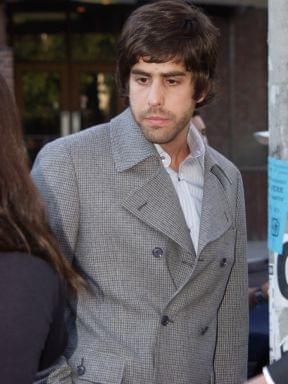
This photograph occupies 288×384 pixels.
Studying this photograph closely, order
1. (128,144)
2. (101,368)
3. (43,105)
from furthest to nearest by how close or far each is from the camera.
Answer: (43,105)
(128,144)
(101,368)

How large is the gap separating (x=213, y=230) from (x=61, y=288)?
949 mm

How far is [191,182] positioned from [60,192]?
546mm

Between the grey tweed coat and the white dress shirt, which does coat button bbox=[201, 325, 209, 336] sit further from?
the white dress shirt

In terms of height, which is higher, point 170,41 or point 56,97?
point 170,41

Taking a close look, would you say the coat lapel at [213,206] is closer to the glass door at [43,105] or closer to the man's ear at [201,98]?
the man's ear at [201,98]

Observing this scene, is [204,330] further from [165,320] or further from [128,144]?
[128,144]

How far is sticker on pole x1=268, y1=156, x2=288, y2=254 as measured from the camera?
2475mm

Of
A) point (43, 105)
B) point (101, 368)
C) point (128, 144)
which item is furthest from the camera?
point (43, 105)

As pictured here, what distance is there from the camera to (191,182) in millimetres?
2729

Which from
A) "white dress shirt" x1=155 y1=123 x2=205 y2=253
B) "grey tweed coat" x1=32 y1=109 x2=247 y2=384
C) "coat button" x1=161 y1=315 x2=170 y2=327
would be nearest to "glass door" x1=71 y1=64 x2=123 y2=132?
"white dress shirt" x1=155 y1=123 x2=205 y2=253

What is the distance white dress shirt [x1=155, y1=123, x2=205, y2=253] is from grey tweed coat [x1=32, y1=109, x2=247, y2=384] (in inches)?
2.1

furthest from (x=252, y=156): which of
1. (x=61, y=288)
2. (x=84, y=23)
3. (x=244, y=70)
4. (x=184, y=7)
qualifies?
(x=61, y=288)

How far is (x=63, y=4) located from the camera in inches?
433

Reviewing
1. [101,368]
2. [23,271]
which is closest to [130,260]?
[101,368]
